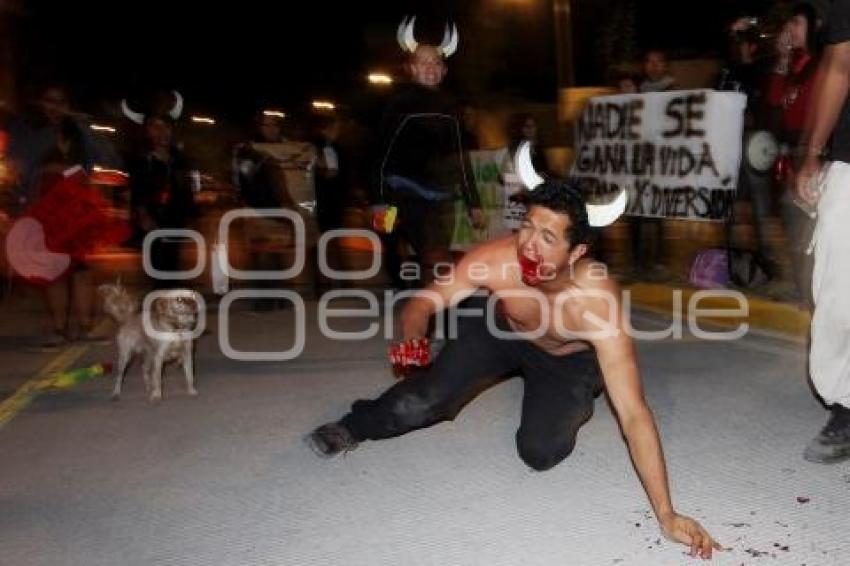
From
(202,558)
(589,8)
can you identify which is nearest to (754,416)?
(202,558)

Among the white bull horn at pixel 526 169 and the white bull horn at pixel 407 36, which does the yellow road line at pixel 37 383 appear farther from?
the white bull horn at pixel 526 169

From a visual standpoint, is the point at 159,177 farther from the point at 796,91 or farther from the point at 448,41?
the point at 796,91

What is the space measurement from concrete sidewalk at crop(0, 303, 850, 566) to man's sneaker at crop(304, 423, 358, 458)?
9 cm

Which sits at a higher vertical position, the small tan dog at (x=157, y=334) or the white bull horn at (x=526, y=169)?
the white bull horn at (x=526, y=169)

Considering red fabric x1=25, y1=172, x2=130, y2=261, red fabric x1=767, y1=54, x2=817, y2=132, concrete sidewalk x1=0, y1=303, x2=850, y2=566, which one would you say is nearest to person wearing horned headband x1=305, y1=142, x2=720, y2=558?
concrete sidewalk x1=0, y1=303, x2=850, y2=566

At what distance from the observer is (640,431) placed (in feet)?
9.98

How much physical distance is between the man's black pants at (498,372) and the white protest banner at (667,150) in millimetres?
3574

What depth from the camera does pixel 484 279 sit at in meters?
3.69

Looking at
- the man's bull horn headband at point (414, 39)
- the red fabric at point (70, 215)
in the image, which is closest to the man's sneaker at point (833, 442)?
the man's bull horn headband at point (414, 39)

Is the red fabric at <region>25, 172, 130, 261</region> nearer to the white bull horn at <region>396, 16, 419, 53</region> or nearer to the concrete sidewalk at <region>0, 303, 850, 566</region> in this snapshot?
the concrete sidewalk at <region>0, 303, 850, 566</region>

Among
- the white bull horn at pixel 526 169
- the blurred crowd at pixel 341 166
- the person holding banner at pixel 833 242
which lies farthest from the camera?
the blurred crowd at pixel 341 166

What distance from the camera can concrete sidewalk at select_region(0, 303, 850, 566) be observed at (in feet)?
10.7

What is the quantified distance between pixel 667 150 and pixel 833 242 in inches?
181

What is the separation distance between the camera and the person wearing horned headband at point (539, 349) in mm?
3126
